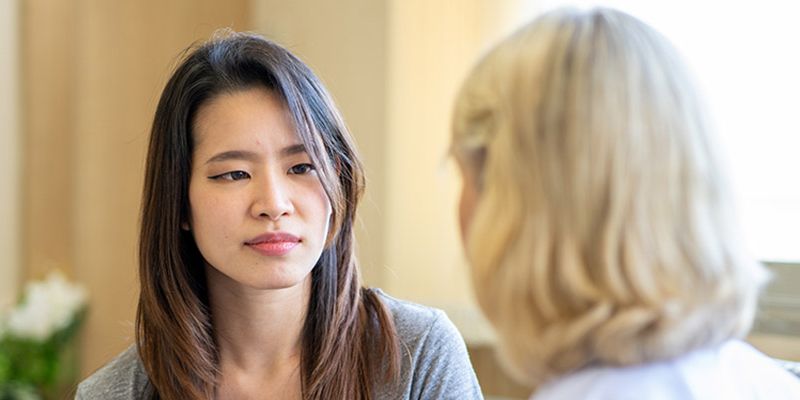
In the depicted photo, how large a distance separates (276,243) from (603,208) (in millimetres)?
726

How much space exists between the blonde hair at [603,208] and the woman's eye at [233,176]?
2.23ft

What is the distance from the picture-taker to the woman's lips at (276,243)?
1576mm

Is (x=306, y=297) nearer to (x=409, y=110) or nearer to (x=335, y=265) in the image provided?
(x=335, y=265)

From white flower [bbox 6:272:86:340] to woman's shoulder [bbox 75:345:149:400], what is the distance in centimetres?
134

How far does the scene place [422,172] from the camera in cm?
277

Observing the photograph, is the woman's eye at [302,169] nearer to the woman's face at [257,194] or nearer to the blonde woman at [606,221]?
the woman's face at [257,194]

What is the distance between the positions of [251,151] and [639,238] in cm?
78

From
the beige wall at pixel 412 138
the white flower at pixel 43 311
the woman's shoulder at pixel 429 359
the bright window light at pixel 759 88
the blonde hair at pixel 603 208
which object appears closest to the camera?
the blonde hair at pixel 603 208

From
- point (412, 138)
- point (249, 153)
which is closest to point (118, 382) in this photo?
point (249, 153)

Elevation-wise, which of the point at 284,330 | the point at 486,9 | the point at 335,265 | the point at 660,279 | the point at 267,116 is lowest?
the point at 284,330

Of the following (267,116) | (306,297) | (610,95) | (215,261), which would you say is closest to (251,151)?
(267,116)

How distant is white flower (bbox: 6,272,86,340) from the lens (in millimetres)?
3016

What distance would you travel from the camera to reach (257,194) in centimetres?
158

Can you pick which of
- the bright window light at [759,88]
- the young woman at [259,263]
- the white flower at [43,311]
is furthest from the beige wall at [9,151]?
the bright window light at [759,88]
